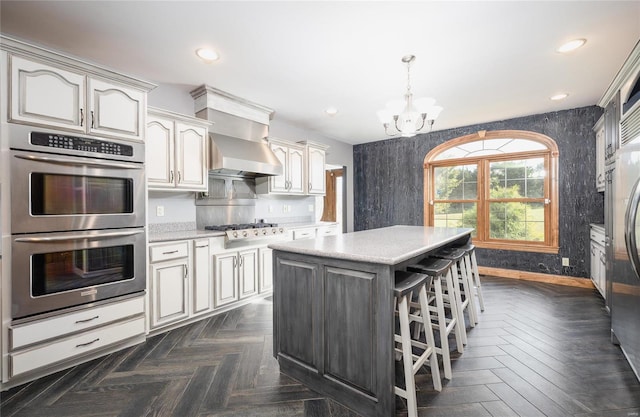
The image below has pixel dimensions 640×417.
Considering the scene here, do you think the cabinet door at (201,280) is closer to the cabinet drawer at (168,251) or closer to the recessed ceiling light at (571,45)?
the cabinet drawer at (168,251)

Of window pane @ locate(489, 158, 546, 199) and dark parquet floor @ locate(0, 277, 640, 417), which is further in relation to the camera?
window pane @ locate(489, 158, 546, 199)

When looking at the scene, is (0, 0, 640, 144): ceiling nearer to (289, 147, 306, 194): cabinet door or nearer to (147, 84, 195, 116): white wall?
(147, 84, 195, 116): white wall

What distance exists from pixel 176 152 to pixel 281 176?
1572 millimetres

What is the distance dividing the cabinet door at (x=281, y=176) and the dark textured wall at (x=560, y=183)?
8.04 feet

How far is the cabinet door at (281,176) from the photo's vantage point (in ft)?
13.8

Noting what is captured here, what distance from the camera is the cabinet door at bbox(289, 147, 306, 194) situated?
4.46m

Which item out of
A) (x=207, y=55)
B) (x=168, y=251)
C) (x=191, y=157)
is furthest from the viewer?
(x=191, y=157)

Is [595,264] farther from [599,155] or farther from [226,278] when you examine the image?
[226,278]

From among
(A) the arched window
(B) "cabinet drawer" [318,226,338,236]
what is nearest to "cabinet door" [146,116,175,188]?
(B) "cabinet drawer" [318,226,338,236]

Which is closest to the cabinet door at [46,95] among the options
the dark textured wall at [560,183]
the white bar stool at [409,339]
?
the white bar stool at [409,339]

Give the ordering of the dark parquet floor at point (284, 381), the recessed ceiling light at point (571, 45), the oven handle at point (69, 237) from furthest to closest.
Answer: the recessed ceiling light at point (571, 45) → the oven handle at point (69, 237) → the dark parquet floor at point (284, 381)

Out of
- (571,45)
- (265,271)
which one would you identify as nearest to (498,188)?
(571,45)

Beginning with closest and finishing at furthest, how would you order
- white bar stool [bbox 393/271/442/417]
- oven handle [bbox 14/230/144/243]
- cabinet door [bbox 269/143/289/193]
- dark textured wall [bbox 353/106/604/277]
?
white bar stool [bbox 393/271/442/417] < oven handle [bbox 14/230/144/243] < dark textured wall [bbox 353/106/604/277] < cabinet door [bbox 269/143/289/193]

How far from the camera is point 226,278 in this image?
328cm
